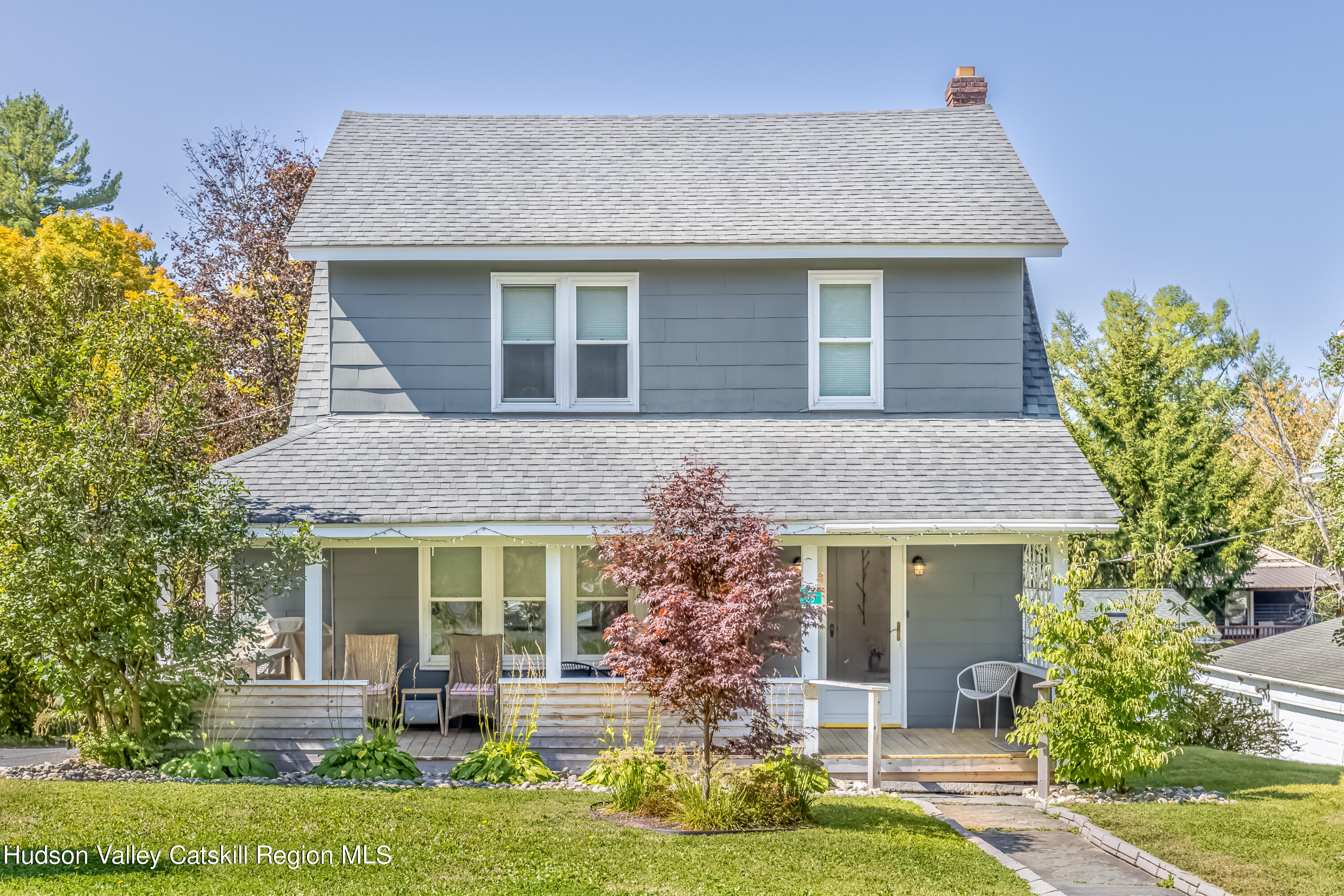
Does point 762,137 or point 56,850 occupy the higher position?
point 762,137

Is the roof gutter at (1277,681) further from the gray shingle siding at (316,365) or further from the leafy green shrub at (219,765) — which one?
the leafy green shrub at (219,765)

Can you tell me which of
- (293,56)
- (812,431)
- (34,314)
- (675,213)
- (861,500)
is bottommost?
(861,500)

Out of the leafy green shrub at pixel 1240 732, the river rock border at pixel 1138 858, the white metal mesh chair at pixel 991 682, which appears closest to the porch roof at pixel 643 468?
the white metal mesh chair at pixel 991 682

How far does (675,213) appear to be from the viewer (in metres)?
13.1

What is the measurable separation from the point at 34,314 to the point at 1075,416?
3527 cm

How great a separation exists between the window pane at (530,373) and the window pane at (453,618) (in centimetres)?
260

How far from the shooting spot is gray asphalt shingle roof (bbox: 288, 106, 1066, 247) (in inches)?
500

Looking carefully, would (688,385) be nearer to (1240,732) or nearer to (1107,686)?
(1107,686)

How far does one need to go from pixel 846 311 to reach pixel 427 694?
6816 mm

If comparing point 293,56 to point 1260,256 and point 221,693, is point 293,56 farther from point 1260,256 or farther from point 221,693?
point 1260,256

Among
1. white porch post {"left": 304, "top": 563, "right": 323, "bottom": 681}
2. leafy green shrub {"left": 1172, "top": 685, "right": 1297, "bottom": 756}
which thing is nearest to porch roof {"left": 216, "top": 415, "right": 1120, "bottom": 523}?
white porch post {"left": 304, "top": 563, "right": 323, "bottom": 681}

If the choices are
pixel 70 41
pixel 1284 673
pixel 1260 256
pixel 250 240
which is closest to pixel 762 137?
pixel 250 240

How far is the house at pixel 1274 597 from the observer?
35.1 metres

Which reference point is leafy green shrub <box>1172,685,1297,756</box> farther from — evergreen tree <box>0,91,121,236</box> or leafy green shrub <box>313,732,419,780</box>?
evergreen tree <box>0,91,121,236</box>
